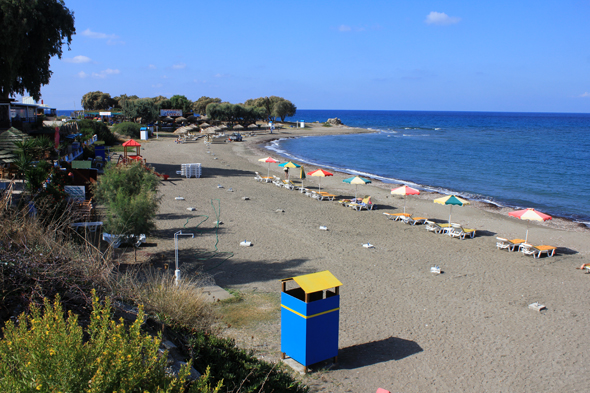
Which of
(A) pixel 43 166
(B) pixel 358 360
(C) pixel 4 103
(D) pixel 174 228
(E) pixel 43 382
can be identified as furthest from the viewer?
(C) pixel 4 103

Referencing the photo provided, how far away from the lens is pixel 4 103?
2188cm

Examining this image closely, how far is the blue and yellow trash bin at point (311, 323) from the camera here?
19.9ft

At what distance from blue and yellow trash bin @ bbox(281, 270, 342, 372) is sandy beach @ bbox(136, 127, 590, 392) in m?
0.31

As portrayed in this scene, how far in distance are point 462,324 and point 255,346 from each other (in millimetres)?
4104

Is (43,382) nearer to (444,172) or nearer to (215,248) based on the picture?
(215,248)

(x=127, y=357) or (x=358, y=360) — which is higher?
(x=127, y=357)

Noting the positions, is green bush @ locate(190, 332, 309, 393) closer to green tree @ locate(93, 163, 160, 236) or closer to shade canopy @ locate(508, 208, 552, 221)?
green tree @ locate(93, 163, 160, 236)

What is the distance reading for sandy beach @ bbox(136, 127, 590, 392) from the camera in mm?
6508

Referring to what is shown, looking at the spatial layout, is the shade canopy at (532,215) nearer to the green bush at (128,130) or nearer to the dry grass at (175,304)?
the dry grass at (175,304)

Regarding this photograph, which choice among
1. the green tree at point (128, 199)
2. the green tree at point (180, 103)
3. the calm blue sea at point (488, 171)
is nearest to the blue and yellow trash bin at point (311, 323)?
the green tree at point (128, 199)

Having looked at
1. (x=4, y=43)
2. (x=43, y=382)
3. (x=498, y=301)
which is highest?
(x=4, y=43)

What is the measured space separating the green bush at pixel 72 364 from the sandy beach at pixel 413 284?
12.2 feet

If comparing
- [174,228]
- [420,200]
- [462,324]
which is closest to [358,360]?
[462,324]

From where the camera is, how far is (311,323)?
239 inches
